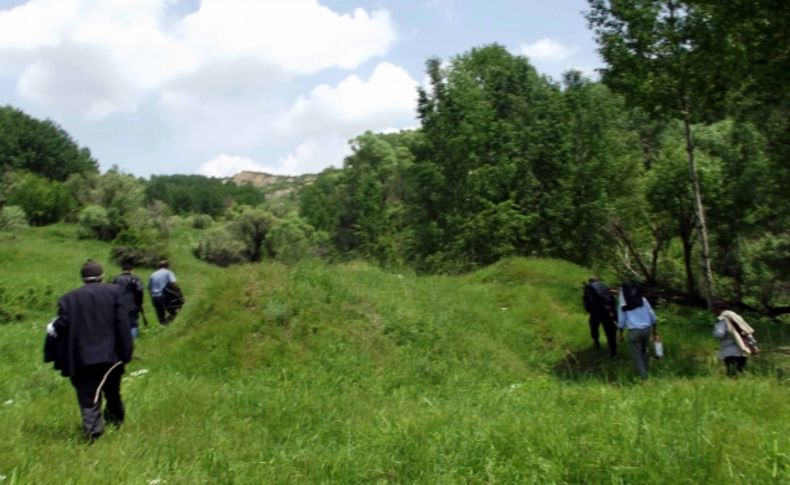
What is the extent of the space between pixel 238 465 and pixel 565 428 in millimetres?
2974

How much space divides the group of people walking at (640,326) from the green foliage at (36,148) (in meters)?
65.9

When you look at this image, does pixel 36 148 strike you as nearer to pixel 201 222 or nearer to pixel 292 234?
pixel 201 222

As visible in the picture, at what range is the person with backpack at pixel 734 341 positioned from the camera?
1050cm

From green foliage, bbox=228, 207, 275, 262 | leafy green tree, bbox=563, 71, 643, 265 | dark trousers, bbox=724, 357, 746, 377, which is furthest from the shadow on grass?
green foliage, bbox=228, 207, 275, 262

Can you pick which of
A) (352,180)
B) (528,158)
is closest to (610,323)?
(528,158)

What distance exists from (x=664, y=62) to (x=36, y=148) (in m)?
68.9

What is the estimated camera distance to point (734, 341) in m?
10.6

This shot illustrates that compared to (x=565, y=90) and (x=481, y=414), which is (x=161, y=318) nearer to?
(x=481, y=414)

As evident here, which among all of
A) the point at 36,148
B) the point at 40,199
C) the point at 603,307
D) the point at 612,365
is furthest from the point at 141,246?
the point at 36,148

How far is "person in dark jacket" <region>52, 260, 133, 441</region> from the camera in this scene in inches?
263

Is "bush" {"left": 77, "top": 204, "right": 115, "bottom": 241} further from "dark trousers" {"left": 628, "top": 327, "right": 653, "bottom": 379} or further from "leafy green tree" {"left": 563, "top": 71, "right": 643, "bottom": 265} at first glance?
"dark trousers" {"left": 628, "top": 327, "right": 653, "bottom": 379}

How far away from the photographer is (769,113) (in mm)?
17141

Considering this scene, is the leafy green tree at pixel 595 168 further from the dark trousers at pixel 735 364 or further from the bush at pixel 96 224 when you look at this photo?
the bush at pixel 96 224

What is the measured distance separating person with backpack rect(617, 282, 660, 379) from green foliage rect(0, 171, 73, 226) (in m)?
52.4
